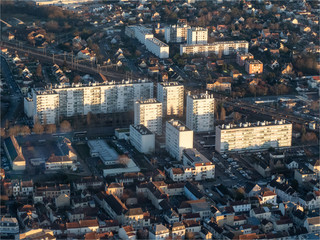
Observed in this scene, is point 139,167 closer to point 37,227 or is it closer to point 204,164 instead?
point 204,164

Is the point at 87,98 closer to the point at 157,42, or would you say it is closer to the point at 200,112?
the point at 200,112

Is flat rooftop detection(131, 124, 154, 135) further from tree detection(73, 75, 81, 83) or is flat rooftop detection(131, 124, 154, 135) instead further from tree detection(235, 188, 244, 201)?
tree detection(73, 75, 81, 83)

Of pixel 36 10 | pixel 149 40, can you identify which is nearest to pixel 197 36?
pixel 149 40

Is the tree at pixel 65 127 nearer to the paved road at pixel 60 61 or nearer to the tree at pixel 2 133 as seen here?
the tree at pixel 2 133

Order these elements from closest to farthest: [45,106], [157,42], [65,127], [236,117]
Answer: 1. [65,127]
2. [45,106]
3. [236,117]
4. [157,42]

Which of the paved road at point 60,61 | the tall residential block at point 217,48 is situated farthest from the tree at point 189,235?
the tall residential block at point 217,48

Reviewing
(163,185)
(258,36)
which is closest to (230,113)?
(163,185)
